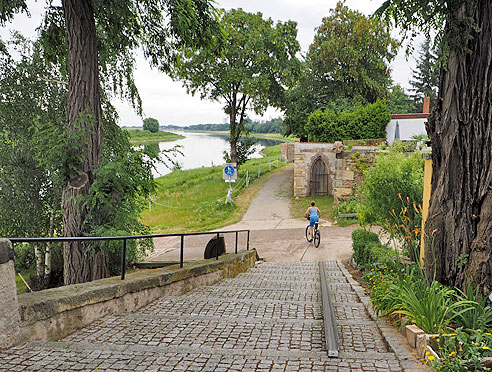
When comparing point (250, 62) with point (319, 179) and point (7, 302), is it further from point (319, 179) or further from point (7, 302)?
point (7, 302)

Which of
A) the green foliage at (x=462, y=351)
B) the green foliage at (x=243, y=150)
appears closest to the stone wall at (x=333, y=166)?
the green foliage at (x=243, y=150)

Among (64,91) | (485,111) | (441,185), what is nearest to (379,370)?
(441,185)

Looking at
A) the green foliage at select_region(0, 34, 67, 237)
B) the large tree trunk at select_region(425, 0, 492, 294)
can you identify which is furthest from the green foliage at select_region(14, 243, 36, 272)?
the large tree trunk at select_region(425, 0, 492, 294)

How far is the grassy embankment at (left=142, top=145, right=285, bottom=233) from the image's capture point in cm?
1905

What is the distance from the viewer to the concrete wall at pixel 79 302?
10.7ft

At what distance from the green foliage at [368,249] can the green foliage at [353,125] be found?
544 inches

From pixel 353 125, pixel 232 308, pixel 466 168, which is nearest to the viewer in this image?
pixel 466 168

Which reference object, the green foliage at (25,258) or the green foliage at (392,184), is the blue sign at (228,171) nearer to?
the green foliage at (25,258)

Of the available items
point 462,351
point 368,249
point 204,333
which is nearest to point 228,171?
point 368,249

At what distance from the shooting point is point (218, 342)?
11.2 ft

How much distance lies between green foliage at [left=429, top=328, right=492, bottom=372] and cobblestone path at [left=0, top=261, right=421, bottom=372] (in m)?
0.22

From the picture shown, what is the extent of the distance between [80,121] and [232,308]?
12.4 ft

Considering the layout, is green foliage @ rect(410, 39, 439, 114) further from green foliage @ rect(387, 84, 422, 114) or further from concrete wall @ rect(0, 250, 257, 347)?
concrete wall @ rect(0, 250, 257, 347)

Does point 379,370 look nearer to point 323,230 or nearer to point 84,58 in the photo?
point 84,58
